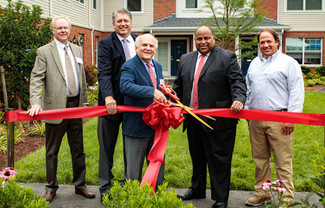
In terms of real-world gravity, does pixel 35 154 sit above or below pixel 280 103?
below

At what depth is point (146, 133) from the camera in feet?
12.6

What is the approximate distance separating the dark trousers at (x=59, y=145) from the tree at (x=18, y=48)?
14.2 ft

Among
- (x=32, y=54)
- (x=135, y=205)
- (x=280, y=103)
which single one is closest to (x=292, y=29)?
(x=32, y=54)

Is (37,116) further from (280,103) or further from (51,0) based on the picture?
(51,0)

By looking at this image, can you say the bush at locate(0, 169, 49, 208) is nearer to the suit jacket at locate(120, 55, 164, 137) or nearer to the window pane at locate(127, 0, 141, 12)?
the suit jacket at locate(120, 55, 164, 137)

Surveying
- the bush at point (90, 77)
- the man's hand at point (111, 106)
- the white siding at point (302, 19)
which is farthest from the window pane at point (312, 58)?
the man's hand at point (111, 106)

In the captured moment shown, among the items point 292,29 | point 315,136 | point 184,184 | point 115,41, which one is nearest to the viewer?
point 115,41

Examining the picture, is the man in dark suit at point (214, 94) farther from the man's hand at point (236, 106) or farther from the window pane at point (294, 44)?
the window pane at point (294, 44)

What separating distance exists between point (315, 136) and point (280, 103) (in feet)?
15.9

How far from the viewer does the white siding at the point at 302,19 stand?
2227cm

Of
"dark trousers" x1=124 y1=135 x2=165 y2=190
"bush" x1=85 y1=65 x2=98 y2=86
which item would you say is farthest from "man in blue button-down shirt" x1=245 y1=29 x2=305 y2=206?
"bush" x1=85 y1=65 x2=98 y2=86

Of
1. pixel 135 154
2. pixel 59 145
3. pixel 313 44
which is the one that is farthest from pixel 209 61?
pixel 313 44

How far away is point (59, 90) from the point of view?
4383 mm

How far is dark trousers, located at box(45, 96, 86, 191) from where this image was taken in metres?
4.48
